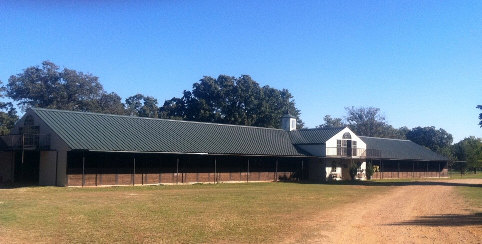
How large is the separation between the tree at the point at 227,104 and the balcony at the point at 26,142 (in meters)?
30.8

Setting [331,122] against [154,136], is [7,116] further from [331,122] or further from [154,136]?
[331,122]

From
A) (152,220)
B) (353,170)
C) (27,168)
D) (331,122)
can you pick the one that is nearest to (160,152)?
(27,168)

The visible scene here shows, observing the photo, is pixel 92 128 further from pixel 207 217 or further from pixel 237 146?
pixel 207 217

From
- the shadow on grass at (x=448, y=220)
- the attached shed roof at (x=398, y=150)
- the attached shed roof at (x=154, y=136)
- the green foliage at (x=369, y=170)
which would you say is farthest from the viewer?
the attached shed roof at (x=398, y=150)

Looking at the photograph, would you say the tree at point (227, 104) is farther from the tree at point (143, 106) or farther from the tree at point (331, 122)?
the tree at point (331, 122)

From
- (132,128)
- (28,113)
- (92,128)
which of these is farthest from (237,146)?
(28,113)

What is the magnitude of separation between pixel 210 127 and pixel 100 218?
27.1 m

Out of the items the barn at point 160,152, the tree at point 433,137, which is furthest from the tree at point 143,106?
the tree at point 433,137

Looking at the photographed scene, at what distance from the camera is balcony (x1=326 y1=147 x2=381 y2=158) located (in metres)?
45.1

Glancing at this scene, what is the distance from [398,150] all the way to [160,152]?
111ft

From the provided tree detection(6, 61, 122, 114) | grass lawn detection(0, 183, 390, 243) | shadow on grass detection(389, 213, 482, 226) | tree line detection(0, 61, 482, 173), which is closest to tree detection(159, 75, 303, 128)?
tree line detection(0, 61, 482, 173)

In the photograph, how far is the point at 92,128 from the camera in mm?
31891

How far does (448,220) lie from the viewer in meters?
14.9

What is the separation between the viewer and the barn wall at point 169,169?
3002 centimetres
